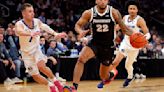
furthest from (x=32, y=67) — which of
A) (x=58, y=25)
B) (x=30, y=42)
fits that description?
(x=58, y=25)

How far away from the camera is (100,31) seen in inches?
325

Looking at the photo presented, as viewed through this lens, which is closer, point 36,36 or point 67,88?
point 67,88

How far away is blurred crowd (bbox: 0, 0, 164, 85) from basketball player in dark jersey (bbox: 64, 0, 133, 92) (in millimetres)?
2122

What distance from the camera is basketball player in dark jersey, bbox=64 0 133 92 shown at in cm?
817

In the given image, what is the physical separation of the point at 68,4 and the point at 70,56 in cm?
581

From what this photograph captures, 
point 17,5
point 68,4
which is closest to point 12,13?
point 17,5

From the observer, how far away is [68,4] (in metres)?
19.8

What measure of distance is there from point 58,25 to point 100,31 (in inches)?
366

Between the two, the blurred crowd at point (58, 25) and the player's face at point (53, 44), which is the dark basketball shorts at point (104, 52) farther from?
the player's face at point (53, 44)

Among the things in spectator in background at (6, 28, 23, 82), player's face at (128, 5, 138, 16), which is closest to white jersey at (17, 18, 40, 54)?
player's face at (128, 5, 138, 16)

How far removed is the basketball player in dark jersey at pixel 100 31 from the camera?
26.8ft

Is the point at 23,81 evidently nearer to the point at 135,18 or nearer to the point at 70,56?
the point at 70,56

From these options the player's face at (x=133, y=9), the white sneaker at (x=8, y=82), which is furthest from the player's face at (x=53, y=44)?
the player's face at (x=133, y=9)

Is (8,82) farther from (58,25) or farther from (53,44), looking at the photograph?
(58,25)
